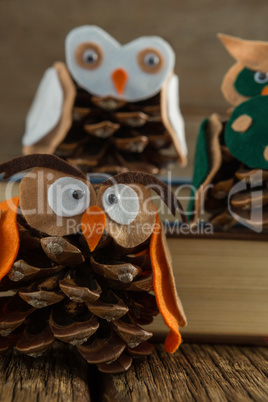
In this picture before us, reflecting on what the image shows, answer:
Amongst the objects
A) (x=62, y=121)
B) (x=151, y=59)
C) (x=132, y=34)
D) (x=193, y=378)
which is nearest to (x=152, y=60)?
(x=151, y=59)

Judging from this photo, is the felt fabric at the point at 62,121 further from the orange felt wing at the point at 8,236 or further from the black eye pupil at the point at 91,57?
the orange felt wing at the point at 8,236

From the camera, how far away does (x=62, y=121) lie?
49 cm

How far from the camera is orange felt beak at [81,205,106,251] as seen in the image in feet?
0.87

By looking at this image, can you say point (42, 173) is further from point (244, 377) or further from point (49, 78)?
point (49, 78)

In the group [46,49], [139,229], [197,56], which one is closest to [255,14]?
[197,56]

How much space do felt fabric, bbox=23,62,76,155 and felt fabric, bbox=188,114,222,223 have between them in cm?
17

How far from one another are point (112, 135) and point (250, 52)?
20 centimetres

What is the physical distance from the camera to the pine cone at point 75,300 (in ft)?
0.86

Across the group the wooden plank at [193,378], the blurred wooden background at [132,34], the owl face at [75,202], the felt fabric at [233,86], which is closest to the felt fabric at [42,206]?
the owl face at [75,202]

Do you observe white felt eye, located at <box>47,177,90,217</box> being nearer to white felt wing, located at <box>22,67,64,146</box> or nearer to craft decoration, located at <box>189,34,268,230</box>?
craft decoration, located at <box>189,34,268,230</box>

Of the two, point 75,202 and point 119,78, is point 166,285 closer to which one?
point 75,202

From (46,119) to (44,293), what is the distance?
0.29 m

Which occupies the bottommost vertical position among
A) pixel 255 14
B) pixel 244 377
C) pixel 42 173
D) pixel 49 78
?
pixel 244 377

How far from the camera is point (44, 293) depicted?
0.26 m
